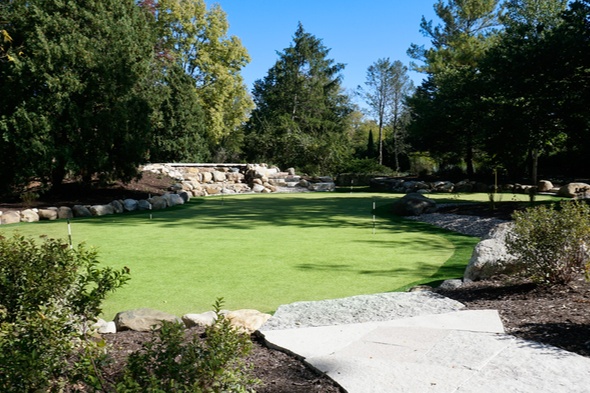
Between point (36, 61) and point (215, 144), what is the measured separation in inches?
990

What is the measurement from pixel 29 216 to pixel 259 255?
7954mm

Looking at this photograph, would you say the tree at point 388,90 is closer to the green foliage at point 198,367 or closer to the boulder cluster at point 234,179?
the boulder cluster at point 234,179

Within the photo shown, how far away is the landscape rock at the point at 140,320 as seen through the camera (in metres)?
3.86

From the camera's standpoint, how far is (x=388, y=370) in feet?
9.48

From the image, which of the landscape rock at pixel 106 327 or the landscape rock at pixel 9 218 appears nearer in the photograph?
the landscape rock at pixel 106 327

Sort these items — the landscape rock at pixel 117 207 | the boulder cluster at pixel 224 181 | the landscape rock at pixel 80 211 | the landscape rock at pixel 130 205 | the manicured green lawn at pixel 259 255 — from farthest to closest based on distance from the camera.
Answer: the boulder cluster at pixel 224 181 < the landscape rock at pixel 130 205 < the landscape rock at pixel 117 207 < the landscape rock at pixel 80 211 < the manicured green lawn at pixel 259 255

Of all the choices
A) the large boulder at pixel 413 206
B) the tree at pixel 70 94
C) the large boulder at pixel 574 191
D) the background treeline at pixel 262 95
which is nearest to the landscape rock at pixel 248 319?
the background treeline at pixel 262 95

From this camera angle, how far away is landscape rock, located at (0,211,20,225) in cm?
1184

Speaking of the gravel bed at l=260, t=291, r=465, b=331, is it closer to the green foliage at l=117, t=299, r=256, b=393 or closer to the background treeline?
the green foliage at l=117, t=299, r=256, b=393

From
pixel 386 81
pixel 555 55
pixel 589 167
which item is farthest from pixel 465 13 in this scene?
pixel 555 55

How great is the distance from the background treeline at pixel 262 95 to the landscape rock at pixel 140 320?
129 inches

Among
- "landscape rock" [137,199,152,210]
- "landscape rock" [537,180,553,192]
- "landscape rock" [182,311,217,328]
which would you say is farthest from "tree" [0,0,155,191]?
"landscape rock" [537,180,553,192]

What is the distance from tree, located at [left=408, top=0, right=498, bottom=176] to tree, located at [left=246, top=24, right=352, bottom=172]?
738cm

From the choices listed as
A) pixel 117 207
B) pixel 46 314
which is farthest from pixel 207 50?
pixel 46 314
